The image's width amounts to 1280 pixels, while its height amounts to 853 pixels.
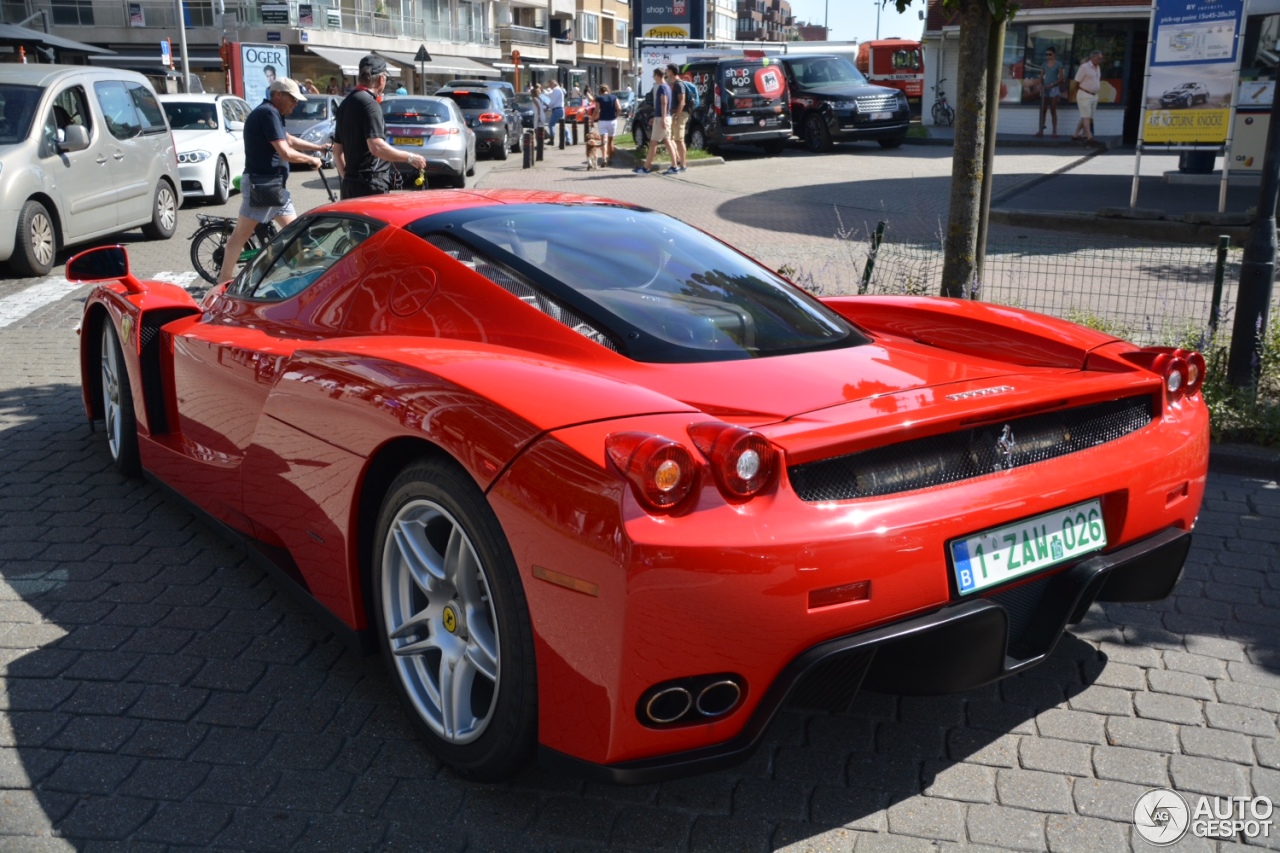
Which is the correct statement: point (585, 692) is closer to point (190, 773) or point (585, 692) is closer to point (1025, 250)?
point (190, 773)

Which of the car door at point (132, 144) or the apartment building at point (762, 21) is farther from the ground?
the apartment building at point (762, 21)

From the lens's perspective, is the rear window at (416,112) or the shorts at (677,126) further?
the shorts at (677,126)

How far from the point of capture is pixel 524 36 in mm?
82125

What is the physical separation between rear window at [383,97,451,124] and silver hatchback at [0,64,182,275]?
6.41 meters

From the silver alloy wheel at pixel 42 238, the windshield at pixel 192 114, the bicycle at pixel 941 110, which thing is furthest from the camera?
the bicycle at pixel 941 110

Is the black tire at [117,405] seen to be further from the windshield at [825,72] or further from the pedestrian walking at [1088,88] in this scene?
the pedestrian walking at [1088,88]

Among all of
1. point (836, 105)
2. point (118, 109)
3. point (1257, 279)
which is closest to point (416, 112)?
point (118, 109)

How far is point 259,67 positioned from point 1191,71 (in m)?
26.3

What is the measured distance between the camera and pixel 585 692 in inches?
95.4

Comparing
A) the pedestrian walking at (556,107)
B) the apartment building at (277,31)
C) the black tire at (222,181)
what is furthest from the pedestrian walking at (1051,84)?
the apartment building at (277,31)

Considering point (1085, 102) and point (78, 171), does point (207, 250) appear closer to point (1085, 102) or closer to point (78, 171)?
→ point (78, 171)

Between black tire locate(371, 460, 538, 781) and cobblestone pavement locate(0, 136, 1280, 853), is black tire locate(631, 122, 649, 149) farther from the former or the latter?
black tire locate(371, 460, 538, 781)

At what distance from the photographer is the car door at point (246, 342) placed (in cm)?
364

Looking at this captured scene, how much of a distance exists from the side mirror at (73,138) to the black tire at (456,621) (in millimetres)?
9984
